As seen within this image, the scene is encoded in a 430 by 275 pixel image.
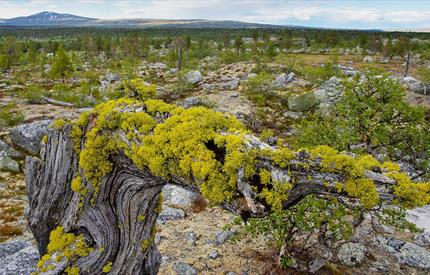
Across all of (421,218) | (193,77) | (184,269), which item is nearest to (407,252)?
(421,218)

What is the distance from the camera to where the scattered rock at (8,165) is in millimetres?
28297

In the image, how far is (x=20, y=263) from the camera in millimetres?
14500

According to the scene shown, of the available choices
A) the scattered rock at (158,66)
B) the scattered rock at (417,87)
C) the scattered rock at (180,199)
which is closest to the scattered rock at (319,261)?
the scattered rock at (180,199)

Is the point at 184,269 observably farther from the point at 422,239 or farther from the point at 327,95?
the point at 327,95

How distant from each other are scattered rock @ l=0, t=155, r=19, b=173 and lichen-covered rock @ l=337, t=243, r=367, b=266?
79.5 feet

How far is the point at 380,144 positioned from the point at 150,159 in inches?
518

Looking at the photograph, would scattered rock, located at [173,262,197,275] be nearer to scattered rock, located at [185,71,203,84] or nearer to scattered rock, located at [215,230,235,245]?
scattered rock, located at [215,230,235,245]

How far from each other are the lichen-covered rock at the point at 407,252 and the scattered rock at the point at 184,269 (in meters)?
8.13

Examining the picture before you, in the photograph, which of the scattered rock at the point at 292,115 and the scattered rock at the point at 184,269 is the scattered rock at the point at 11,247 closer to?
the scattered rock at the point at 184,269

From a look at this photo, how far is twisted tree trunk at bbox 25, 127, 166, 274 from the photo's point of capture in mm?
10031

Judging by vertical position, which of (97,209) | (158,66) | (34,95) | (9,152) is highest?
(97,209)

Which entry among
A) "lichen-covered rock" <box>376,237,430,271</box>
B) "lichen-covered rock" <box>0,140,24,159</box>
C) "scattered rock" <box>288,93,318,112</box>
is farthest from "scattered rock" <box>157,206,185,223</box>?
"scattered rock" <box>288,93,318,112</box>

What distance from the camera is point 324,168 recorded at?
22.7ft

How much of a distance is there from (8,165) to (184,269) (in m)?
20.5
